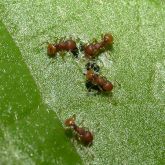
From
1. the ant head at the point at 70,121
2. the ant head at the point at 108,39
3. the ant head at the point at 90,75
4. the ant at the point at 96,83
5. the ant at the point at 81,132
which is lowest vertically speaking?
the ant at the point at 81,132

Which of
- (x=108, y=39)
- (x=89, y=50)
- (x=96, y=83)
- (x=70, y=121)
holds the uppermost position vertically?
(x=108, y=39)

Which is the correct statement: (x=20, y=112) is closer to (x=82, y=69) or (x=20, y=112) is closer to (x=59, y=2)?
(x=82, y=69)

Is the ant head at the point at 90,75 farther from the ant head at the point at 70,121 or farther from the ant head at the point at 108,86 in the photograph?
the ant head at the point at 70,121

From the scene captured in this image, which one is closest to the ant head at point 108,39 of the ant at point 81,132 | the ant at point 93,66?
the ant at point 93,66

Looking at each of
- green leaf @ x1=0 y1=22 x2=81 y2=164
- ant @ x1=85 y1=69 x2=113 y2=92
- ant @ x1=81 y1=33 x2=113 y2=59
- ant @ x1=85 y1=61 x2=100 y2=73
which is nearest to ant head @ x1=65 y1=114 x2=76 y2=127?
green leaf @ x1=0 y1=22 x2=81 y2=164

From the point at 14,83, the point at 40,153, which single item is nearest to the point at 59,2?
the point at 14,83

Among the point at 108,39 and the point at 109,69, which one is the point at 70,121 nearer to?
the point at 109,69

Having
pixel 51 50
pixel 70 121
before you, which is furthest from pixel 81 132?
pixel 51 50
